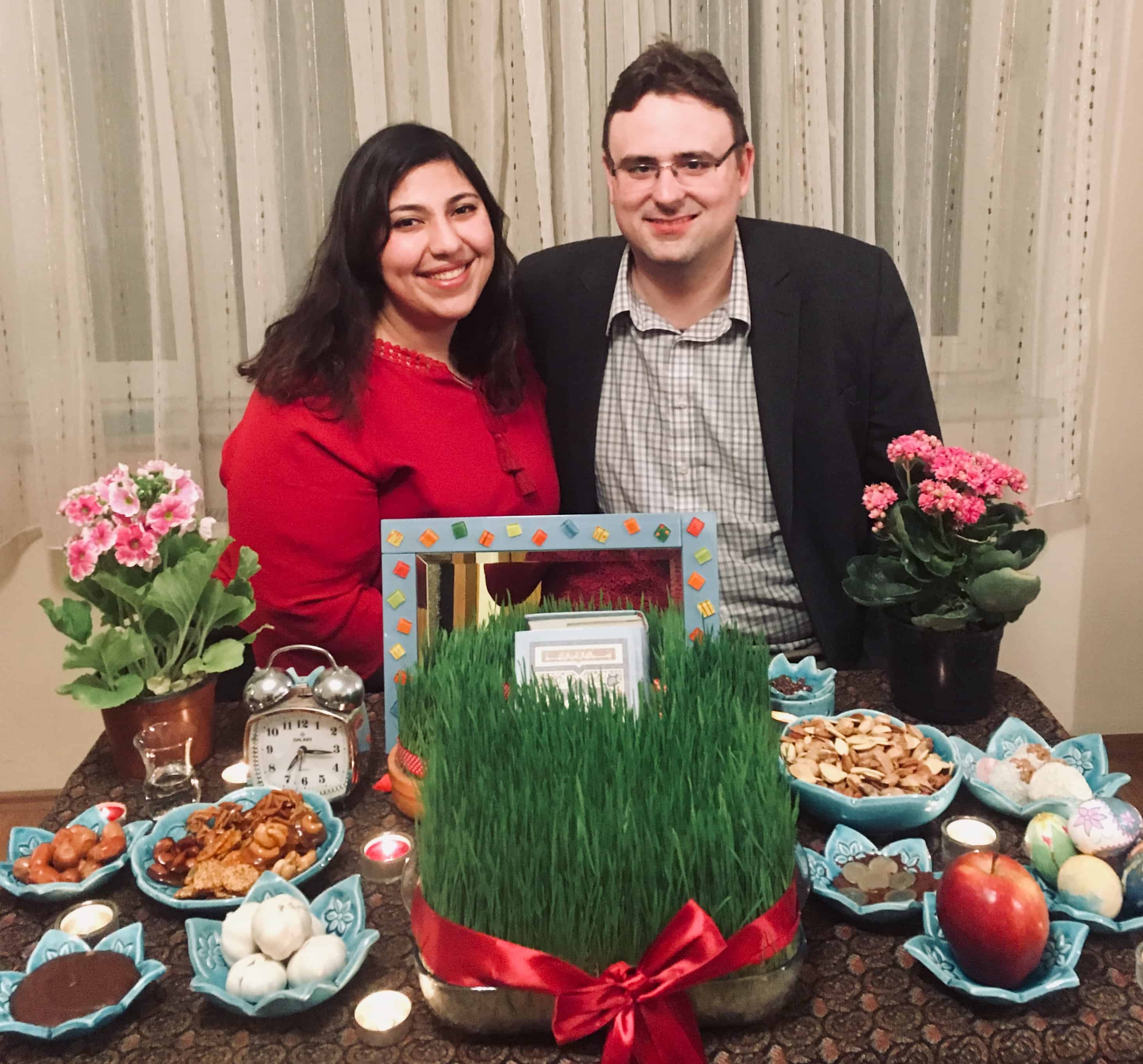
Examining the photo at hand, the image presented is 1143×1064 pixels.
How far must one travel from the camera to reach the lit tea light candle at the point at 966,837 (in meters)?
0.95

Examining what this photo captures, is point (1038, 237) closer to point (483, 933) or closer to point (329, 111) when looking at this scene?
point (329, 111)

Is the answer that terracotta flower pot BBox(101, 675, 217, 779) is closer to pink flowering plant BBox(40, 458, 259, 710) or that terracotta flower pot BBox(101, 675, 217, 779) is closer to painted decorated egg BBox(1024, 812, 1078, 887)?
pink flowering plant BBox(40, 458, 259, 710)

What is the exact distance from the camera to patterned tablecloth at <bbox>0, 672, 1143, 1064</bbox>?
757mm

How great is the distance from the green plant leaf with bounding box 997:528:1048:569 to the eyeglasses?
0.79 meters

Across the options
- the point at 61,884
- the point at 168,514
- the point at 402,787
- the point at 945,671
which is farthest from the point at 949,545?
the point at 61,884

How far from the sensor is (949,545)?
123cm

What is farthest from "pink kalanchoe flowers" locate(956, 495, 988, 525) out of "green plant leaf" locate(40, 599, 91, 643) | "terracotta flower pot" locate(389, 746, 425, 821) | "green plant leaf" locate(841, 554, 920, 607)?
"green plant leaf" locate(40, 599, 91, 643)

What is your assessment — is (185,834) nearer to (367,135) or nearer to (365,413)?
(365,413)

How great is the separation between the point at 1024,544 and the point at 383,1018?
36.0 inches

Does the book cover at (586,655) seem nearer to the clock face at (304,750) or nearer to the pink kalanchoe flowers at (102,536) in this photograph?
the clock face at (304,750)

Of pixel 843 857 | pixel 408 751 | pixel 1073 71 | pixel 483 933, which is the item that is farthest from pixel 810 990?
pixel 1073 71

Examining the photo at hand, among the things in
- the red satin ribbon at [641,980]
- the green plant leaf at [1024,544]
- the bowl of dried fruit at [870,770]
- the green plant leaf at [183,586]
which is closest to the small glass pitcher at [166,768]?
the green plant leaf at [183,586]

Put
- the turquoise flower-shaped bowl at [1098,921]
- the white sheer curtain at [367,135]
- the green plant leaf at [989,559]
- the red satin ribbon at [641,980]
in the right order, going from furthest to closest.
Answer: the white sheer curtain at [367,135] < the green plant leaf at [989,559] < the turquoise flower-shaped bowl at [1098,921] < the red satin ribbon at [641,980]

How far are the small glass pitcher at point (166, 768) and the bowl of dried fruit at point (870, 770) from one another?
0.66 meters
